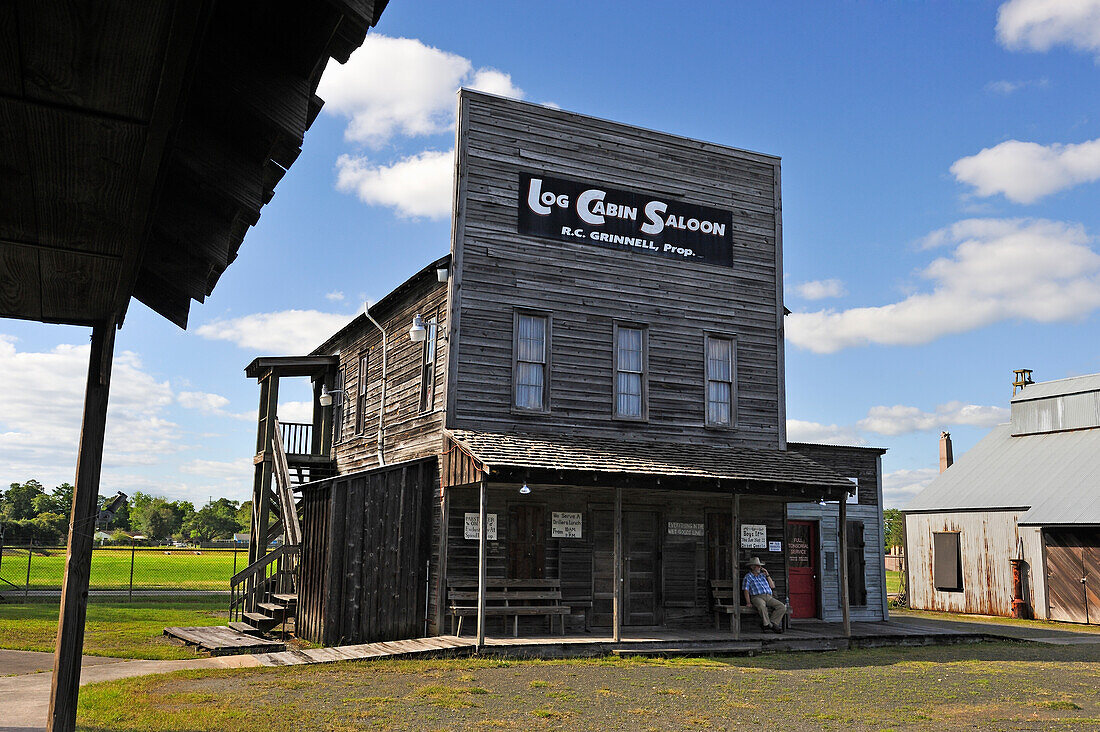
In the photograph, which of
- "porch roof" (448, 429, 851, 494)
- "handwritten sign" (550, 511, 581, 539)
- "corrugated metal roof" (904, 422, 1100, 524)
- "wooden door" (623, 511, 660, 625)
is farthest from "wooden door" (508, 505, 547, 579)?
"corrugated metal roof" (904, 422, 1100, 524)

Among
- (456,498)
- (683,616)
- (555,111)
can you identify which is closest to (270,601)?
(456,498)

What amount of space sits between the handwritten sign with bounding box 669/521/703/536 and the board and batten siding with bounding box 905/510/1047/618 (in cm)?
1392

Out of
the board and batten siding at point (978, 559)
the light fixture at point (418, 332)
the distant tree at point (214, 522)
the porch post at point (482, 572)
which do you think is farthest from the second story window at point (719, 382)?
the distant tree at point (214, 522)

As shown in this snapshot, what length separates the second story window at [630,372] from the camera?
18406 millimetres

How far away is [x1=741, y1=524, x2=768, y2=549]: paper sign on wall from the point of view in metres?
18.5

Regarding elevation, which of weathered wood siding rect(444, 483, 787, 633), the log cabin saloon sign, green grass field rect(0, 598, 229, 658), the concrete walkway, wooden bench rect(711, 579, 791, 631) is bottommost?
green grass field rect(0, 598, 229, 658)

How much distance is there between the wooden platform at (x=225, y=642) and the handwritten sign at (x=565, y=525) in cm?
519

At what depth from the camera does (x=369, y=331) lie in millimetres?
22469

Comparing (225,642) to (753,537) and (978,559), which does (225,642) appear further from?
(978,559)

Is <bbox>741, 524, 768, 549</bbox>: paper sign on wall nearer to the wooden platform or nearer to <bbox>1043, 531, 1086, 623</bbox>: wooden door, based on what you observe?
the wooden platform

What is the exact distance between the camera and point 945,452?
37.7 m

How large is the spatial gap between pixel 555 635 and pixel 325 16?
46.2 ft

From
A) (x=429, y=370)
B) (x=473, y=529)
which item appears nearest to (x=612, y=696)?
(x=473, y=529)

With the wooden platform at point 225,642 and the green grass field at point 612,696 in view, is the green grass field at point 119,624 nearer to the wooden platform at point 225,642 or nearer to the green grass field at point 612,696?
the wooden platform at point 225,642
